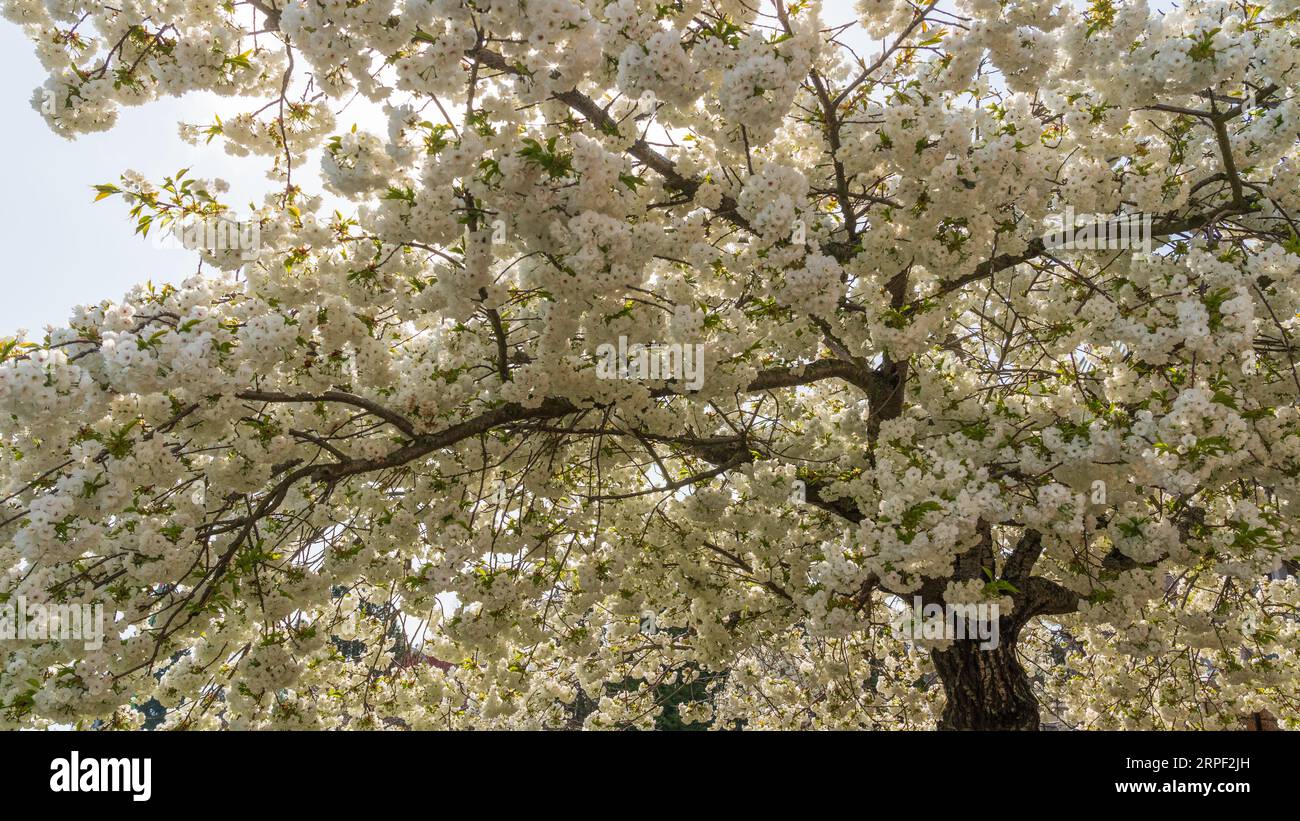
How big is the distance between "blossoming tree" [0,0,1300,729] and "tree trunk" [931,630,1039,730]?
2 cm

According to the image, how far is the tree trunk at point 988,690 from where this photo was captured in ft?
21.2

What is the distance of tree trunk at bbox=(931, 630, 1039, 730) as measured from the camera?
646 centimetres

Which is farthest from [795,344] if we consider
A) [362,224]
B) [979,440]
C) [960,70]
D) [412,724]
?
[412,724]

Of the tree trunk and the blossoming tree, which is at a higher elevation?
the blossoming tree

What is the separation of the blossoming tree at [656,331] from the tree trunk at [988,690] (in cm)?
2

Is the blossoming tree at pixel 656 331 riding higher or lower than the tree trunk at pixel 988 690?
higher

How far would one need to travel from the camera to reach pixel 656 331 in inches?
191

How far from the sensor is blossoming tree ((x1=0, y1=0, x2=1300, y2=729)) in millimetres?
3938

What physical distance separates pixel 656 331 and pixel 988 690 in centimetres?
424

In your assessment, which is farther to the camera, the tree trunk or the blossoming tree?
the tree trunk

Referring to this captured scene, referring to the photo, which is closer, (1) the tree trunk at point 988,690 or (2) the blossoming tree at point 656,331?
(2) the blossoming tree at point 656,331

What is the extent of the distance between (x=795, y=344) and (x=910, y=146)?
1459mm
